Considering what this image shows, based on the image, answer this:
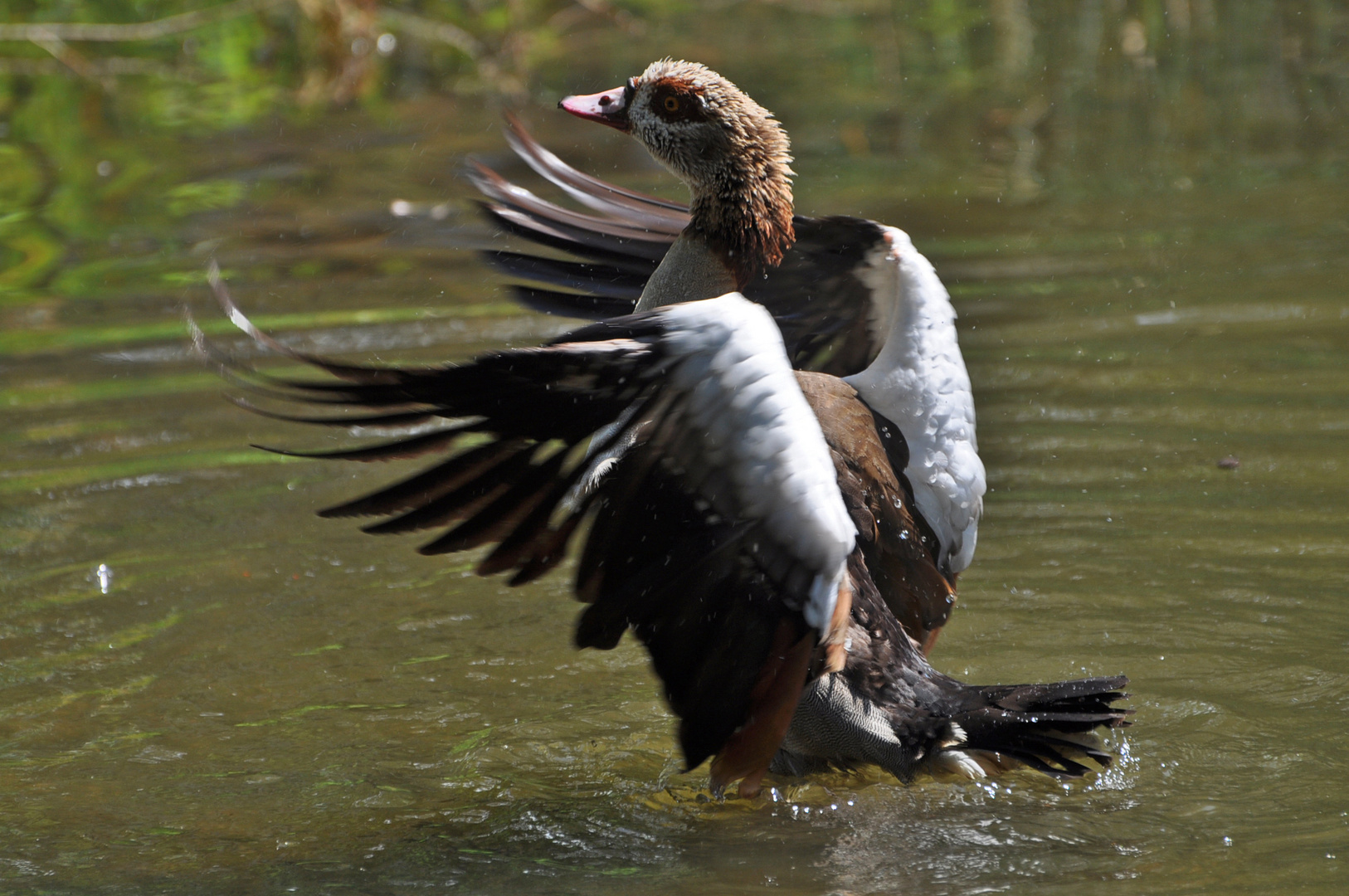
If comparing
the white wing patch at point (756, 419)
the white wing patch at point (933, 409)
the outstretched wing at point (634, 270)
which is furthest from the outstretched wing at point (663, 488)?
the outstretched wing at point (634, 270)

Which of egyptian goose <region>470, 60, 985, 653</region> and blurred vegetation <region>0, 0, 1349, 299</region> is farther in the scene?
blurred vegetation <region>0, 0, 1349, 299</region>

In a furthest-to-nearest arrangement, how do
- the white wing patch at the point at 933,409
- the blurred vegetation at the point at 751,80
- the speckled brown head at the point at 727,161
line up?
the blurred vegetation at the point at 751,80 → the white wing patch at the point at 933,409 → the speckled brown head at the point at 727,161

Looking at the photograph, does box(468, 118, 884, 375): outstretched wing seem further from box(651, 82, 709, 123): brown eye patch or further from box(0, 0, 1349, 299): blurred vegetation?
box(0, 0, 1349, 299): blurred vegetation

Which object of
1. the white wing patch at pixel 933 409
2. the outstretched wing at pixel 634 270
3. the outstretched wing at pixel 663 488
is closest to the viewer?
the outstretched wing at pixel 663 488

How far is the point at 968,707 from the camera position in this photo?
370 centimetres

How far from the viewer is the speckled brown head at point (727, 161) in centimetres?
388

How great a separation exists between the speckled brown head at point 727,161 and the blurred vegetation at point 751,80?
5.01 meters

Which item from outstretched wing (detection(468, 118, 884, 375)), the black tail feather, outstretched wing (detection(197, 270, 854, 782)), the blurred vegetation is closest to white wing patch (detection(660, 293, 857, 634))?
outstretched wing (detection(197, 270, 854, 782))

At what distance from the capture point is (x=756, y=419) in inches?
120

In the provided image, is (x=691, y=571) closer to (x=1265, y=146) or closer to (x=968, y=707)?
(x=968, y=707)

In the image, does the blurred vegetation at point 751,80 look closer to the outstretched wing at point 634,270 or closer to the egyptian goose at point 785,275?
the outstretched wing at point 634,270

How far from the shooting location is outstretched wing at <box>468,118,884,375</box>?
15.0 ft

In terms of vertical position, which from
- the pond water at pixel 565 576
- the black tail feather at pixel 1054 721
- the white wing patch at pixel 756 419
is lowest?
the pond water at pixel 565 576

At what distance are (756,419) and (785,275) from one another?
1665mm
